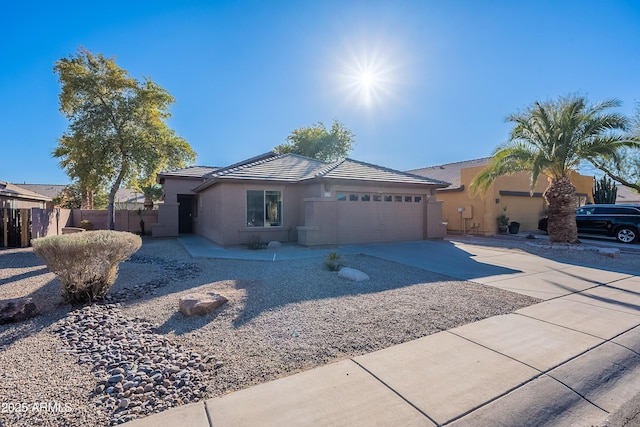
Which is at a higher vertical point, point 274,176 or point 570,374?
point 274,176

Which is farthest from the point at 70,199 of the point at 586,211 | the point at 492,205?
the point at 586,211

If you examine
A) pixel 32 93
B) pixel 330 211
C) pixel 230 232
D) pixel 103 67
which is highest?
pixel 103 67

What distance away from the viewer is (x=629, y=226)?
1480cm

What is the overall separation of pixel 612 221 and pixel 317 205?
15123 millimetres

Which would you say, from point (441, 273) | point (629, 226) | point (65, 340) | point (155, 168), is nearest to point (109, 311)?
point (65, 340)

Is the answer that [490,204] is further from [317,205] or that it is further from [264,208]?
[264,208]

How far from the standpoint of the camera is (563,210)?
13.4 m

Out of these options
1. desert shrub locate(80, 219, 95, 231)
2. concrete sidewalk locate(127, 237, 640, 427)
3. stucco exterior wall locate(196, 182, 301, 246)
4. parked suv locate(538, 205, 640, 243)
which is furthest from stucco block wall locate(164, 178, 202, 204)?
parked suv locate(538, 205, 640, 243)

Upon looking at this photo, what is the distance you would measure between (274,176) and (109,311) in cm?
868

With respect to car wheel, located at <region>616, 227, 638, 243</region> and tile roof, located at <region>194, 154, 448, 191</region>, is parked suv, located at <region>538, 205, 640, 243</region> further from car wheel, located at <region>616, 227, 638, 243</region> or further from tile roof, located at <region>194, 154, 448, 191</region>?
tile roof, located at <region>194, 154, 448, 191</region>

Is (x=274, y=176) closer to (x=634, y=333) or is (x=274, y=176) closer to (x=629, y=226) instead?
(x=634, y=333)

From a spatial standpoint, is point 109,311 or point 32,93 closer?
point 109,311

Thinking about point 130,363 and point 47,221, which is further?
point 47,221

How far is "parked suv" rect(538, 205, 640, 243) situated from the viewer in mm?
14727
